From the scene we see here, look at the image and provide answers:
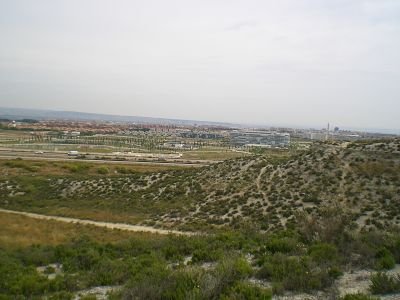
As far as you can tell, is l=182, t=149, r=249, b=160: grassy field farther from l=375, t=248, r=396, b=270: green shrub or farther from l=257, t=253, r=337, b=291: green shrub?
l=257, t=253, r=337, b=291: green shrub

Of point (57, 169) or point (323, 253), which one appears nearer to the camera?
point (323, 253)

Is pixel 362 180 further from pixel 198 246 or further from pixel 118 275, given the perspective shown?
pixel 118 275

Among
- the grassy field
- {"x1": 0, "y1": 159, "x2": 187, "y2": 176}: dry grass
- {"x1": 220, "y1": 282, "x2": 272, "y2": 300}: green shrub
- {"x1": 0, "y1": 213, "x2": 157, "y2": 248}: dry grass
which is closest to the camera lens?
{"x1": 220, "y1": 282, "x2": 272, "y2": 300}: green shrub

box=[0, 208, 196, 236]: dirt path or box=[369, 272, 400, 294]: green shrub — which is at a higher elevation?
box=[369, 272, 400, 294]: green shrub

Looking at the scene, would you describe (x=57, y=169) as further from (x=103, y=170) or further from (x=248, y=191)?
(x=248, y=191)

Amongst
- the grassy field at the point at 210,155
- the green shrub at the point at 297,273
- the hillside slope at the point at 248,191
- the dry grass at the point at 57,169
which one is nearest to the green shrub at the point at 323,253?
the green shrub at the point at 297,273

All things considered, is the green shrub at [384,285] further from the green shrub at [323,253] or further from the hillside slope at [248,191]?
the hillside slope at [248,191]

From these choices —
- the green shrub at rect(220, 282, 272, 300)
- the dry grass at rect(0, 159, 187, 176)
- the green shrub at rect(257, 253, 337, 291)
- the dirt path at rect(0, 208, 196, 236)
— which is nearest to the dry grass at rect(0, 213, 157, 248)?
the dirt path at rect(0, 208, 196, 236)

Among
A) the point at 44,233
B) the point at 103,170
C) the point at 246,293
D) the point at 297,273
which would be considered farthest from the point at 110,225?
the point at 103,170

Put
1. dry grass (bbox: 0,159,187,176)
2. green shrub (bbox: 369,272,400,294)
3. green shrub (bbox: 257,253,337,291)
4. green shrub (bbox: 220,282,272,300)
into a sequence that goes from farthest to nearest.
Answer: dry grass (bbox: 0,159,187,176)
green shrub (bbox: 257,253,337,291)
green shrub (bbox: 369,272,400,294)
green shrub (bbox: 220,282,272,300)
